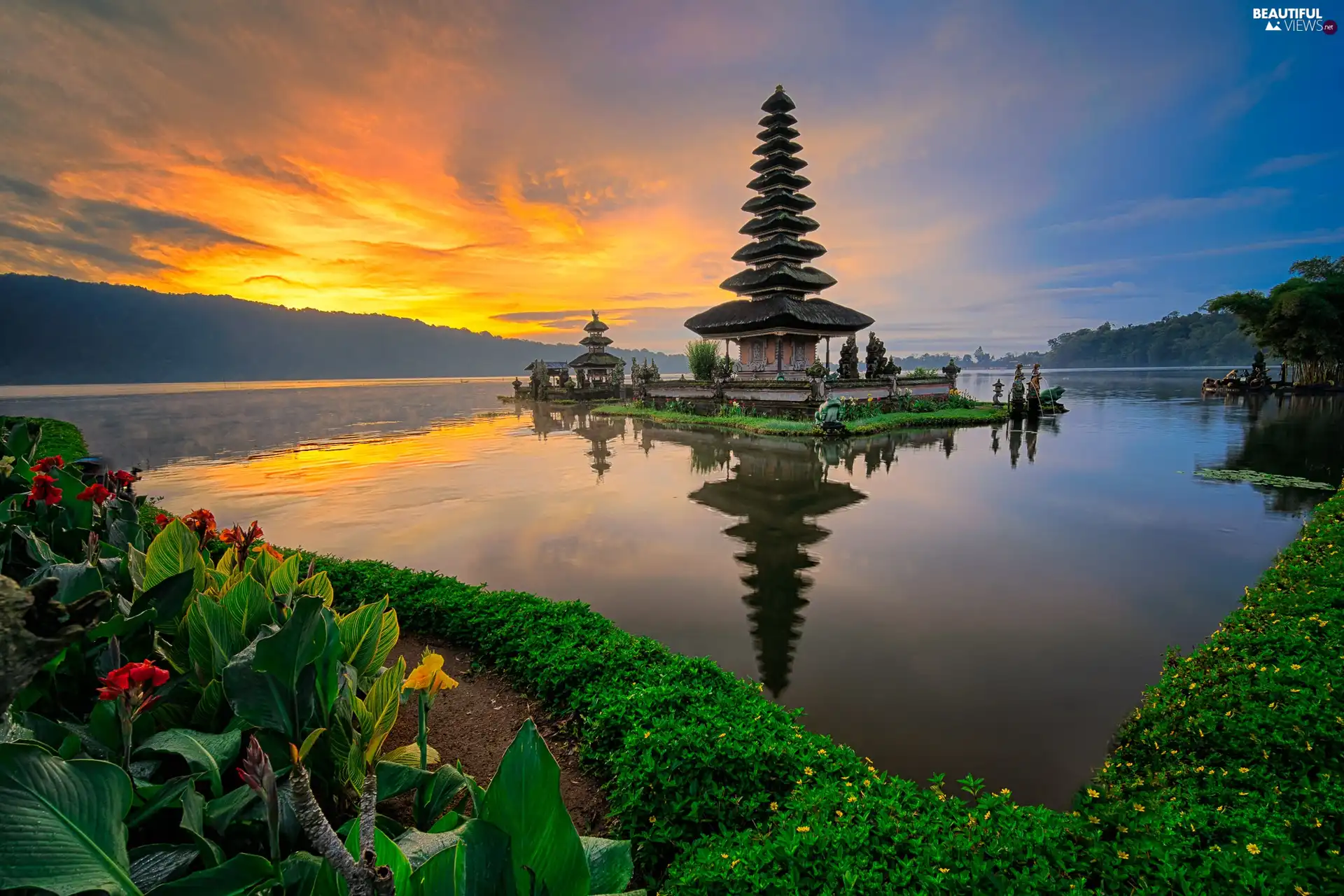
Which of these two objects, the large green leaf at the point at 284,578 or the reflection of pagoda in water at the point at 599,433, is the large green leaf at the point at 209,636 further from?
the reflection of pagoda in water at the point at 599,433

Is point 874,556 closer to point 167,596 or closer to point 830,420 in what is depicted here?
point 167,596

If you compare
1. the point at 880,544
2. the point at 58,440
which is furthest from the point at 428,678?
the point at 58,440

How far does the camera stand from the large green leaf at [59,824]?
3.29 ft

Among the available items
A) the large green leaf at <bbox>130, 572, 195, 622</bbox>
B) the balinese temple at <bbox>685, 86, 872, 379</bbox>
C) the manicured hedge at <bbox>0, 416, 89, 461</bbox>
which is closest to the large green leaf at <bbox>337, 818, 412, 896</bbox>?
the large green leaf at <bbox>130, 572, 195, 622</bbox>

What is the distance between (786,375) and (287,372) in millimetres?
171103

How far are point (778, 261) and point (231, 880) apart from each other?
2778cm

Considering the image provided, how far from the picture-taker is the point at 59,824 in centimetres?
105

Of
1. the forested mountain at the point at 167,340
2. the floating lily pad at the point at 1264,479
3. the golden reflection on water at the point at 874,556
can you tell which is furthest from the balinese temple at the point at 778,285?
the forested mountain at the point at 167,340

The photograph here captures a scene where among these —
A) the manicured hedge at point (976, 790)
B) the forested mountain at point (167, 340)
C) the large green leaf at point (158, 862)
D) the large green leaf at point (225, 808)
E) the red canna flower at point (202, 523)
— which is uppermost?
the forested mountain at point (167, 340)

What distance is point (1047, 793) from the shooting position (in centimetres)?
304

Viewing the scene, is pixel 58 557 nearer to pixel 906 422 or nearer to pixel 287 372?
pixel 906 422

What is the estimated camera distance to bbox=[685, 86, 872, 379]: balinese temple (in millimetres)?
24766

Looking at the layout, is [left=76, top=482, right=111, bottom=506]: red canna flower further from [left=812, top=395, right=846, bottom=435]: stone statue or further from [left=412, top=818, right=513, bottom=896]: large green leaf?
[left=812, top=395, right=846, bottom=435]: stone statue

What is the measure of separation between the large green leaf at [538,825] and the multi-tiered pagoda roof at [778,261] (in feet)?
78.1
